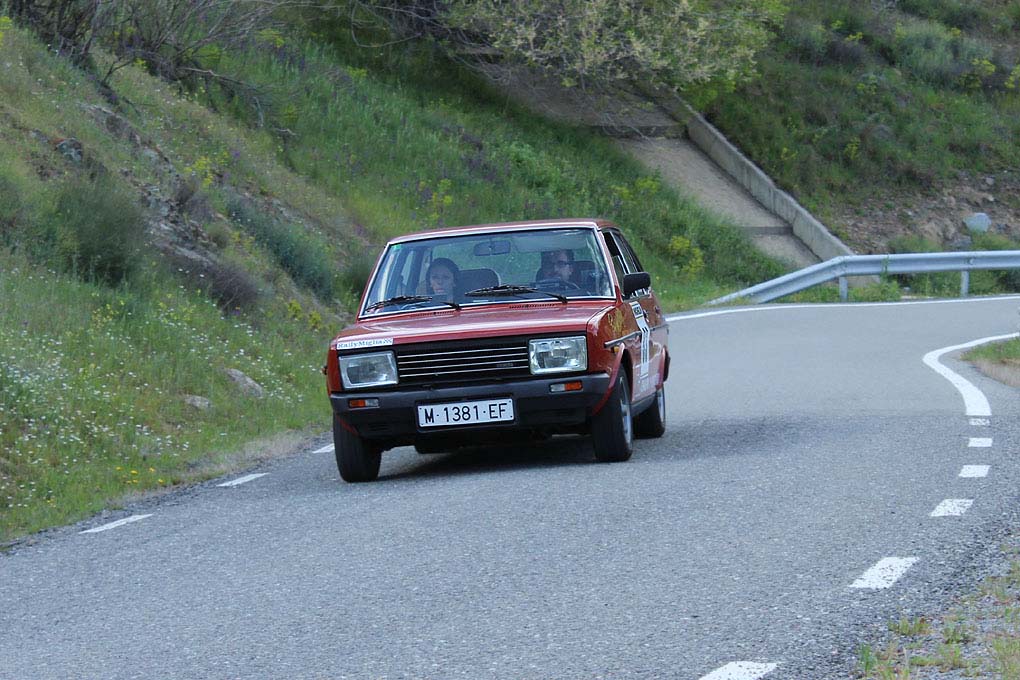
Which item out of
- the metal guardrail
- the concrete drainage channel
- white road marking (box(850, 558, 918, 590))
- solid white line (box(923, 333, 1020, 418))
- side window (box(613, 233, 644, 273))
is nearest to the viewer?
white road marking (box(850, 558, 918, 590))

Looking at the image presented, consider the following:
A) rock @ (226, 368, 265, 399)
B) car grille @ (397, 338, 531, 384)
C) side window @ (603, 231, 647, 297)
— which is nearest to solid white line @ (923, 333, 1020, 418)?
side window @ (603, 231, 647, 297)

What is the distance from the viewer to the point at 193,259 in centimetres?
1708

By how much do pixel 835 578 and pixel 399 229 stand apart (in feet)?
66.0

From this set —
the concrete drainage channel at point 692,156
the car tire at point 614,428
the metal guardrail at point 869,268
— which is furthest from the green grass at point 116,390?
the concrete drainage channel at point 692,156

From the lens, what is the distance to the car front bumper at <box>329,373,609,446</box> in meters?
9.78

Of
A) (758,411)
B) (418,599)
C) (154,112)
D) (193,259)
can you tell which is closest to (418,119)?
(154,112)

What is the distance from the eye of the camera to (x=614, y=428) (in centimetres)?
1003

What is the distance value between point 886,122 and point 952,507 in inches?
1268

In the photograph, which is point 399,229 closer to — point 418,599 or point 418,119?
point 418,119

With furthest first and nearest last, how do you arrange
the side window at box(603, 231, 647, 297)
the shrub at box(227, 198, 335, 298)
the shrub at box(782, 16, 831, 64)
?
the shrub at box(782, 16, 831, 64)
the shrub at box(227, 198, 335, 298)
the side window at box(603, 231, 647, 297)

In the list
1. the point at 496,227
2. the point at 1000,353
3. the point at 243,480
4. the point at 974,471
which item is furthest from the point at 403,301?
the point at 1000,353

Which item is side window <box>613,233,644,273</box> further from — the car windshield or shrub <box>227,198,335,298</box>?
shrub <box>227,198,335,298</box>

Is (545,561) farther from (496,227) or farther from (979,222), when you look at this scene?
(979,222)

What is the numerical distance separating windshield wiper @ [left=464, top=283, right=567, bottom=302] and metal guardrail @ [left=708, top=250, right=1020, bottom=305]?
51.7 feet
